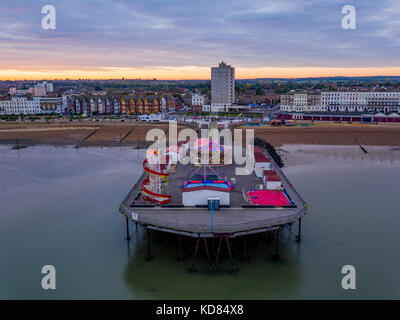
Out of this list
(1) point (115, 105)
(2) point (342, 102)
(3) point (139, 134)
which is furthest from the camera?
(1) point (115, 105)

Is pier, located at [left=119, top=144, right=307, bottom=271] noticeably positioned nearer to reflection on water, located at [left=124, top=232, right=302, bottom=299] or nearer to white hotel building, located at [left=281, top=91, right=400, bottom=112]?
reflection on water, located at [left=124, top=232, right=302, bottom=299]

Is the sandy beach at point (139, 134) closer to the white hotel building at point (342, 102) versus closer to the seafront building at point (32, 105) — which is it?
the white hotel building at point (342, 102)

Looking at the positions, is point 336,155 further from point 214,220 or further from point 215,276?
point 215,276

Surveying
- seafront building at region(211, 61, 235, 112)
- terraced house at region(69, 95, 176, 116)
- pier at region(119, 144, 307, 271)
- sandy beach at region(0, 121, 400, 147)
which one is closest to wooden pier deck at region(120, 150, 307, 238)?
pier at region(119, 144, 307, 271)

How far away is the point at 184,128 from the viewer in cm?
6738

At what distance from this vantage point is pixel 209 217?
19.2 metres

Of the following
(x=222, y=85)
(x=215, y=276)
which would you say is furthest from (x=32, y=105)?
(x=215, y=276)

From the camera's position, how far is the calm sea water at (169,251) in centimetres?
1662

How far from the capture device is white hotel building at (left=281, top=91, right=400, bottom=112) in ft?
272

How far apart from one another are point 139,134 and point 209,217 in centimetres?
4346

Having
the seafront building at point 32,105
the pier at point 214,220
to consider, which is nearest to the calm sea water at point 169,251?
the pier at point 214,220

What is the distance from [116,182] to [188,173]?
8412mm

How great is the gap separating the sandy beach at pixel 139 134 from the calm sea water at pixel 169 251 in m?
22.1

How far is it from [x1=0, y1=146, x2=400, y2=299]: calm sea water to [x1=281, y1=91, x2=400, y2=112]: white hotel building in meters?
53.4
